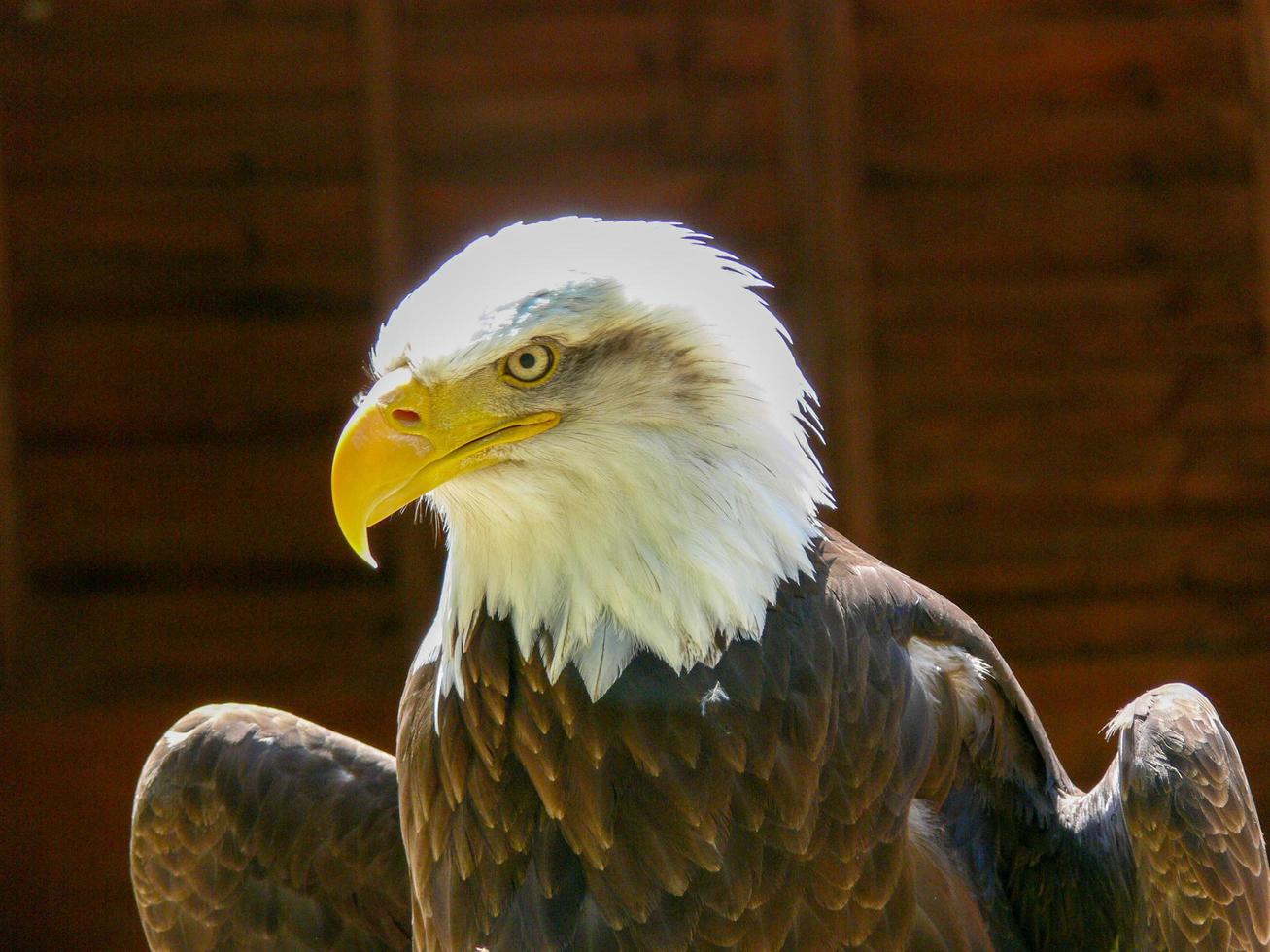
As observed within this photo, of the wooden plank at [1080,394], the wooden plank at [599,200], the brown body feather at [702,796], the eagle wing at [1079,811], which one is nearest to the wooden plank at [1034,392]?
the wooden plank at [1080,394]

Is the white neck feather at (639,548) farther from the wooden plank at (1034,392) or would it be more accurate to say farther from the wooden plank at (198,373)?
the wooden plank at (1034,392)

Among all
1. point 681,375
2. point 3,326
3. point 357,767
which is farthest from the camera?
point 3,326

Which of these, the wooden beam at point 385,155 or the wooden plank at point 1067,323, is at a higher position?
the wooden beam at point 385,155

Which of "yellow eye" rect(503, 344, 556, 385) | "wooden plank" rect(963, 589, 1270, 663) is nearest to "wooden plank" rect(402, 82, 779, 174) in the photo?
"wooden plank" rect(963, 589, 1270, 663)

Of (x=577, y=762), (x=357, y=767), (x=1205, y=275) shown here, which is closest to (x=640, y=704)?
(x=577, y=762)

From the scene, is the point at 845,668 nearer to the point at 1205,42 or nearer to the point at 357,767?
the point at 357,767

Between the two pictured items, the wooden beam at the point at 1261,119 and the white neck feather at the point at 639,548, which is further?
the wooden beam at the point at 1261,119

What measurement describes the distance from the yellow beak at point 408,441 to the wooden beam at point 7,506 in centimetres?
385

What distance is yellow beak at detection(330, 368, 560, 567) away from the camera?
2.15m

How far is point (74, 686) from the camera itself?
18.8ft

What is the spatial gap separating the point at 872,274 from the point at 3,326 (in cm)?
315

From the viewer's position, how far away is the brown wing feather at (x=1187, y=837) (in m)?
2.38

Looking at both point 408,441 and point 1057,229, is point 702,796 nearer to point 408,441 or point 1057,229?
point 408,441

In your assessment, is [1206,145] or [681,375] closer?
[681,375]
